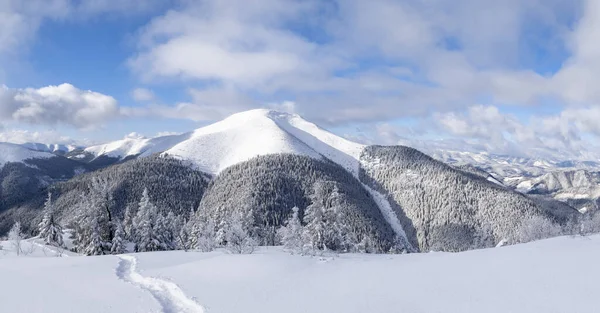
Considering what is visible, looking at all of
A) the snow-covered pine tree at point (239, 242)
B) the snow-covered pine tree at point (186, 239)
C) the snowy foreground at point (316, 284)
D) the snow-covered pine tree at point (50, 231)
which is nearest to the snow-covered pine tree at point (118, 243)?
the snow-covered pine tree at point (186, 239)

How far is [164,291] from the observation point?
27.8 m

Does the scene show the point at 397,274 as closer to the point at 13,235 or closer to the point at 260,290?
the point at 260,290

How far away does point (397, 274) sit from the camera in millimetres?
31438

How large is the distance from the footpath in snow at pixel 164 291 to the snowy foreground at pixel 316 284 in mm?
74

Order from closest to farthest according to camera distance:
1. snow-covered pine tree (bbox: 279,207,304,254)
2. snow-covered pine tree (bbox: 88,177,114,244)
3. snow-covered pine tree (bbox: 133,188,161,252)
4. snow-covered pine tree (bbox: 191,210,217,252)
Result: 1. snow-covered pine tree (bbox: 88,177,114,244)
2. snow-covered pine tree (bbox: 279,207,304,254)
3. snow-covered pine tree (bbox: 191,210,217,252)
4. snow-covered pine tree (bbox: 133,188,161,252)

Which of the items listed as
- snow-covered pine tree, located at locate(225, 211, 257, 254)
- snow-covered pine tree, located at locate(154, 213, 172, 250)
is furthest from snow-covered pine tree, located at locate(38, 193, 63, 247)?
snow-covered pine tree, located at locate(225, 211, 257, 254)

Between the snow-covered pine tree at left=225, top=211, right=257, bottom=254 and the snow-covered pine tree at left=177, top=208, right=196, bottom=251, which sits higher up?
the snow-covered pine tree at left=225, top=211, right=257, bottom=254

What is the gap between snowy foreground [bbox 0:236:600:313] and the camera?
23.4 m

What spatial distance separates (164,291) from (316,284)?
11630 millimetres

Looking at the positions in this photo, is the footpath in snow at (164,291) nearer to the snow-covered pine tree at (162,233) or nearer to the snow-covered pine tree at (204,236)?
the snow-covered pine tree at (204,236)

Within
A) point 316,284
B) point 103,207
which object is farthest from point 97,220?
point 316,284

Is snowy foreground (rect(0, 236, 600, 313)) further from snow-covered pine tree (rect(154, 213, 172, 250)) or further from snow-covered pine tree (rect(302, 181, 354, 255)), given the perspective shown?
snow-covered pine tree (rect(154, 213, 172, 250))

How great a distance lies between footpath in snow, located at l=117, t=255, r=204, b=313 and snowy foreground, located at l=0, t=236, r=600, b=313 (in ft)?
0.24

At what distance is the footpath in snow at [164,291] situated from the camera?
79.2 feet
